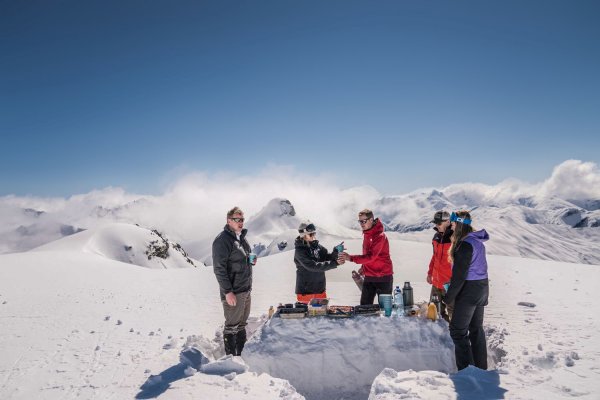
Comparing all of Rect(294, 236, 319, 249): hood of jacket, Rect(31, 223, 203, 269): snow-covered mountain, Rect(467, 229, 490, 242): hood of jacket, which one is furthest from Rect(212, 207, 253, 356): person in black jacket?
Rect(31, 223, 203, 269): snow-covered mountain

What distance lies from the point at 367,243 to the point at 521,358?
115 inches

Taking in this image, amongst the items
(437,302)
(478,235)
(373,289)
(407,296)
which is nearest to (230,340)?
(373,289)

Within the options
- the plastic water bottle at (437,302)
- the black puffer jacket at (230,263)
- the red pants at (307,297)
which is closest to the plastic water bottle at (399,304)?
the plastic water bottle at (437,302)

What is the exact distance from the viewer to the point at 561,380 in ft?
15.7

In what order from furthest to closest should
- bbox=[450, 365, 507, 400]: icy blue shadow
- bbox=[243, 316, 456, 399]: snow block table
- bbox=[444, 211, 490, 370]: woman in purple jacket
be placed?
bbox=[243, 316, 456, 399]: snow block table < bbox=[444, 211, 490, 370]: woman in purple jacket < bbox=[450, 365, 507, 400]: icy blue shadow

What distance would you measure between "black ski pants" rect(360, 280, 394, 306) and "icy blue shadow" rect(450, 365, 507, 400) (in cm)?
219

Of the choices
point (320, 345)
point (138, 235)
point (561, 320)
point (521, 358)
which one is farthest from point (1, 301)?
point (138, 235)

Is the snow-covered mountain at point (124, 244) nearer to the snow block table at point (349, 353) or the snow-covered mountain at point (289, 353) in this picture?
the snow-covered mountain at point (289, 353)

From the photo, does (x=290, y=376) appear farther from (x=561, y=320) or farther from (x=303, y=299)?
(x=561, y=320)

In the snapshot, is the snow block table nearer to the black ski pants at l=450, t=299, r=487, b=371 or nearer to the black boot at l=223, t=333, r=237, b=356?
the black ski pants at l=450, t=299, r=487, b=371

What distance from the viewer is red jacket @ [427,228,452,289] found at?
22.1ft

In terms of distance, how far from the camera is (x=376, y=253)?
6.98m

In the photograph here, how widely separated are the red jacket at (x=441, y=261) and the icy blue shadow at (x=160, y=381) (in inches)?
176

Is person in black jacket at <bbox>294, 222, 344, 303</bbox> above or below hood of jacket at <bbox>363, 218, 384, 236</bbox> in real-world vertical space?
below
